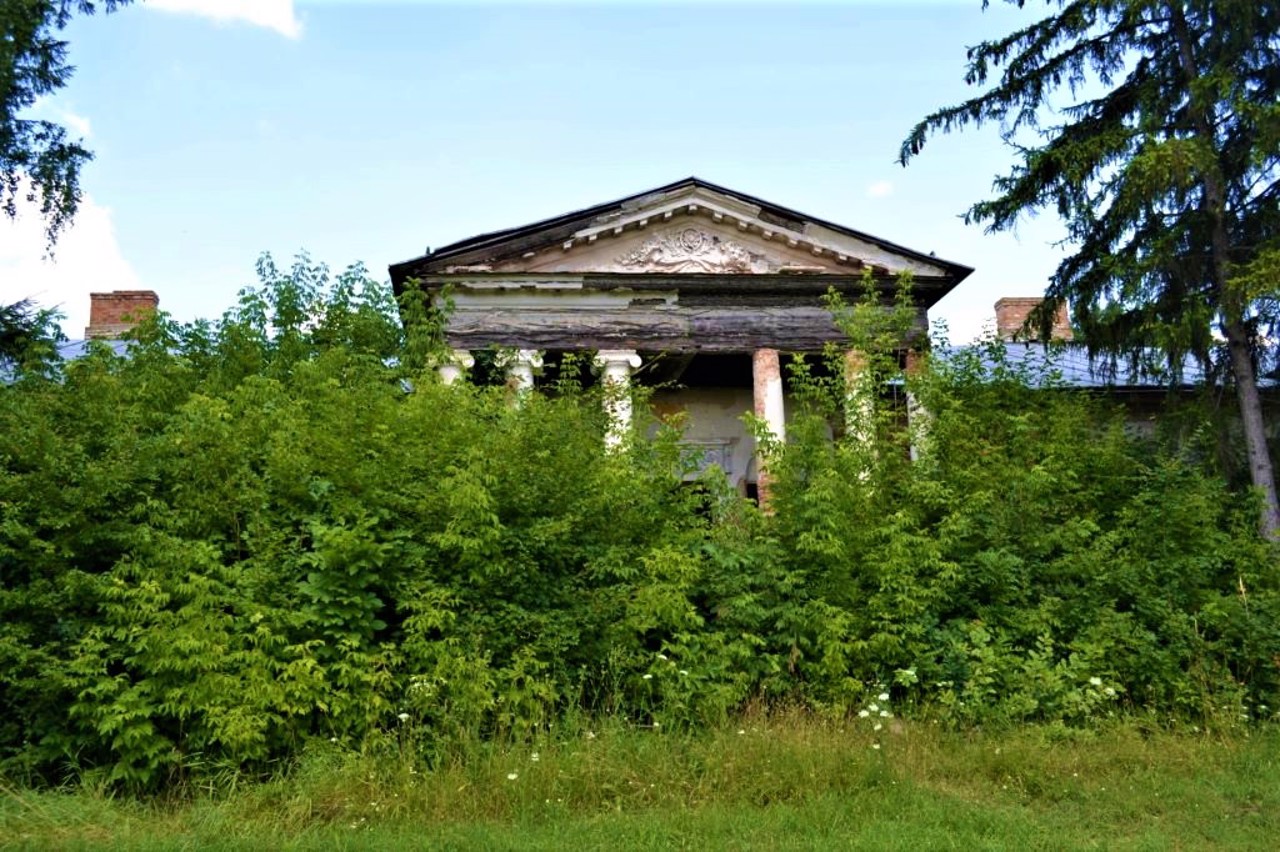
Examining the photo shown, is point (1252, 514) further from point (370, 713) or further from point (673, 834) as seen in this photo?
point (370, 713)

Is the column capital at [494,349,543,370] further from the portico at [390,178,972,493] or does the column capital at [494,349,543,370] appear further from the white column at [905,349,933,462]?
the white column at [905,349,933,462]

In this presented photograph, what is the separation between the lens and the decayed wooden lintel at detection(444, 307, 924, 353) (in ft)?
49.3

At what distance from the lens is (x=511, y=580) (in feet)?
23.5

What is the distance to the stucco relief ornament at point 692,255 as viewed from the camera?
1550cm

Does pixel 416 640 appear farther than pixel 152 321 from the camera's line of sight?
No

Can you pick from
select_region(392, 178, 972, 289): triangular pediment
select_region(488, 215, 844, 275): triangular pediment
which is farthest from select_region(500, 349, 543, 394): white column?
select_region(488, 215, 844, 275): triangular pediment

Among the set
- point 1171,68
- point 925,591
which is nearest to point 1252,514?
point 925,591

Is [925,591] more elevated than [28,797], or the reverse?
[925,591]

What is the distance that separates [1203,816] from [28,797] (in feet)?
22.5

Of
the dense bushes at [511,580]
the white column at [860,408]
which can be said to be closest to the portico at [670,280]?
the white column at [860,408]

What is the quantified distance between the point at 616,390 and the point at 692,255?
18.4 ft

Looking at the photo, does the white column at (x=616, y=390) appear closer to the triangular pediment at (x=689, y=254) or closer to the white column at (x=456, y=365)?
the triangular pediment at (x=689, y=254)

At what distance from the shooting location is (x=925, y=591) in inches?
310

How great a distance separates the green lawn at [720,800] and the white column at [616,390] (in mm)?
3456
